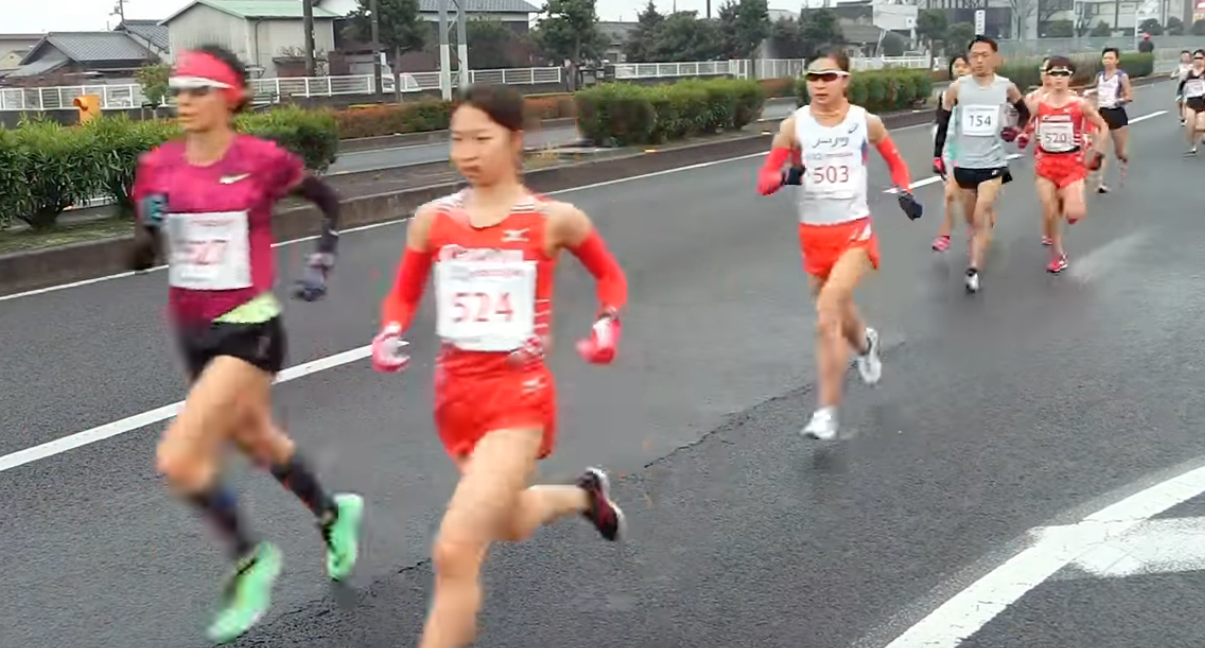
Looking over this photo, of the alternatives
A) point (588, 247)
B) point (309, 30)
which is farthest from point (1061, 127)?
point (309, 30)

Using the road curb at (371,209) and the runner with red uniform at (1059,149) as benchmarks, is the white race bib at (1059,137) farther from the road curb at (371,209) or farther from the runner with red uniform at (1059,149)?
the road curb at (371,209)

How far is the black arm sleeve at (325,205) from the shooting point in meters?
4.61

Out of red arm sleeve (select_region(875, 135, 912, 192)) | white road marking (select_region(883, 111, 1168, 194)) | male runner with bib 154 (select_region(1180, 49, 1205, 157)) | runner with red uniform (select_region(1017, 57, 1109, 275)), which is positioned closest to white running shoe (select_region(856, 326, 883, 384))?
red arm sleeve (select_region(875, 135, 912, 192))

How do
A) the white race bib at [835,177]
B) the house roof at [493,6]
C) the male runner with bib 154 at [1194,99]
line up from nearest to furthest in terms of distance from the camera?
the white race bib at [835,177] < the male runner with bib 154 at [1194,99] < the house roof at [493,6]

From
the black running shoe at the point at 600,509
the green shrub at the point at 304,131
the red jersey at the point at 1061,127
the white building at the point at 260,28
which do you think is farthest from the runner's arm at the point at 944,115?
the white building at the point at 260,28

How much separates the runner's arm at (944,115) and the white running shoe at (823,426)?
485cm

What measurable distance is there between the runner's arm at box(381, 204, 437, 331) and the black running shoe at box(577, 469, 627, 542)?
2.92 feet

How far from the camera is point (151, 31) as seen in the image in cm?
6400

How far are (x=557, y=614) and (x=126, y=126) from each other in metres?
10.6

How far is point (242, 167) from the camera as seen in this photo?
4.45 metres

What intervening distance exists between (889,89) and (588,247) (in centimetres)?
2712

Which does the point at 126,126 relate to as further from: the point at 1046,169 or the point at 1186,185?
the point at 1186,185

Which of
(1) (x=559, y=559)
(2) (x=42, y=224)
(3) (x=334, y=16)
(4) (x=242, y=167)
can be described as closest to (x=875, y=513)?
(1) (x=559, y=559)

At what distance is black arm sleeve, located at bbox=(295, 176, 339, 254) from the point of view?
4605mm
